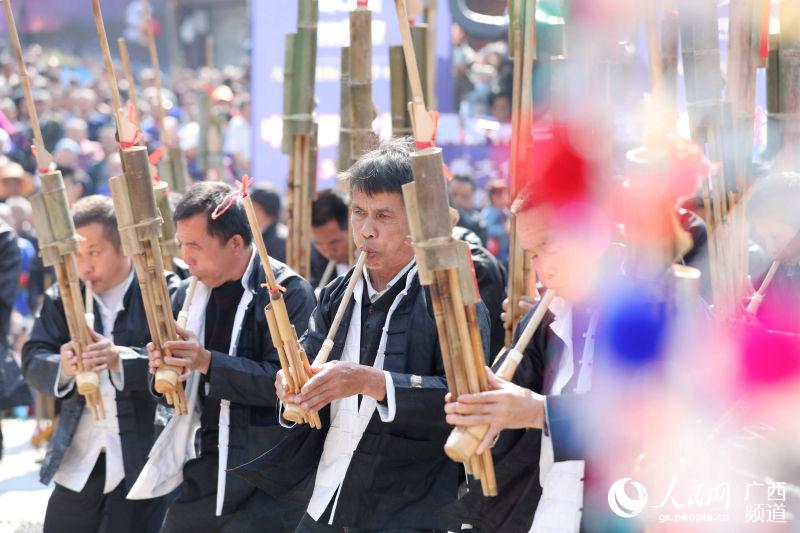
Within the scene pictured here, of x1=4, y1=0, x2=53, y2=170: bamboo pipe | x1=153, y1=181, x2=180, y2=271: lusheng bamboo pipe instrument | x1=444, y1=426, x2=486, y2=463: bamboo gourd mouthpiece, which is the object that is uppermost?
x1=4, y1=0, x2=53, y2=170: bamboo pipe

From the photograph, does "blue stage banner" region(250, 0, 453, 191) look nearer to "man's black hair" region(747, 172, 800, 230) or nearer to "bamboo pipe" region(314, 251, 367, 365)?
"man's black hair" region(747, 172, 800, 230)

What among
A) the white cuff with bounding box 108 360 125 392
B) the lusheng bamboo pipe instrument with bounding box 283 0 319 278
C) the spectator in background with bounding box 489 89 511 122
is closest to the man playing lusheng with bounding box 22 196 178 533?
the white cuff with bounding box 108 360 125 392

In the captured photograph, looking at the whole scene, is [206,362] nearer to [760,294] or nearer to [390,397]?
[390,397]

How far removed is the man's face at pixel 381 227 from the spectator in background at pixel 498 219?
5.47m

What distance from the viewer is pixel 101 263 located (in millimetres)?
4254

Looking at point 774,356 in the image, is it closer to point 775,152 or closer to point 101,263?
point 775,152

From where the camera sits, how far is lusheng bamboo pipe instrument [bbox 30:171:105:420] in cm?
364

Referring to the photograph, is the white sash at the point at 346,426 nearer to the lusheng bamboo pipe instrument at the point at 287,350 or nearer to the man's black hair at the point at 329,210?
the lusheng bamboo pipe instrument at the point at 287,350

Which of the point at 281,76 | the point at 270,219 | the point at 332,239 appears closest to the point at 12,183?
the point at 281,76

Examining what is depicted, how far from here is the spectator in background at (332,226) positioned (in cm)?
531

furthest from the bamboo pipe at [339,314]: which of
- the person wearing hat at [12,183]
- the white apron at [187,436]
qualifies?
the person wearing hat at [12,183]
